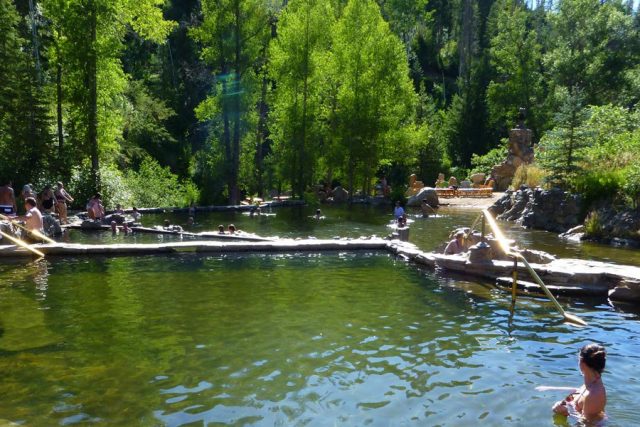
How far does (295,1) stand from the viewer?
124ft

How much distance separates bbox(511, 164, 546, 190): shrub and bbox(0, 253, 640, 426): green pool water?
17.7 meters

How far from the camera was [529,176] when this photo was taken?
29.9 meters

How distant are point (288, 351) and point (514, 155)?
37235 millimetres

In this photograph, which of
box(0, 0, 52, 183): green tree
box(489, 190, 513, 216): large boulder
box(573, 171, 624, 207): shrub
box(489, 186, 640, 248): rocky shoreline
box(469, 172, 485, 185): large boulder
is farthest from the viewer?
box(469, 172, 485, 185): large boulder

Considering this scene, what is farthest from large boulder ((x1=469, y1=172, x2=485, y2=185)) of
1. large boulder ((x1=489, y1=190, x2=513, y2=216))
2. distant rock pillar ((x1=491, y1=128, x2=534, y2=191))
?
large boulder ((x1=489, y1=190, x2=513, y2=216))

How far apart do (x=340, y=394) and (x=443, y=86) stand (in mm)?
64872

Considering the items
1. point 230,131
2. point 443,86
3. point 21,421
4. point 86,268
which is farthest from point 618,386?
point 443,86

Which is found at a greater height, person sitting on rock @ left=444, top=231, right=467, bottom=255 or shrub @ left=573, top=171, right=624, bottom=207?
shrub @ left=573, top=171, right=624, bottom=207

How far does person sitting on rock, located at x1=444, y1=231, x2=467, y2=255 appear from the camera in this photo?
1584 cm

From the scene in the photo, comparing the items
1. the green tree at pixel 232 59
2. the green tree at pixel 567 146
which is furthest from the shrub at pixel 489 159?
the green tree at pixel 232 59

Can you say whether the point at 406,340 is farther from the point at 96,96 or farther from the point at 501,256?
the point at 96,96

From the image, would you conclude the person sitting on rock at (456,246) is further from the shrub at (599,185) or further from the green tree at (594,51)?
the green tree at (594,51)

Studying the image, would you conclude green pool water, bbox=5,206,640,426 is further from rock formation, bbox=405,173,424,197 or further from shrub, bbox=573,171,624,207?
rock formation, bbox=405,173,424,197

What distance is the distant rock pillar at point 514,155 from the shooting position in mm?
41531
